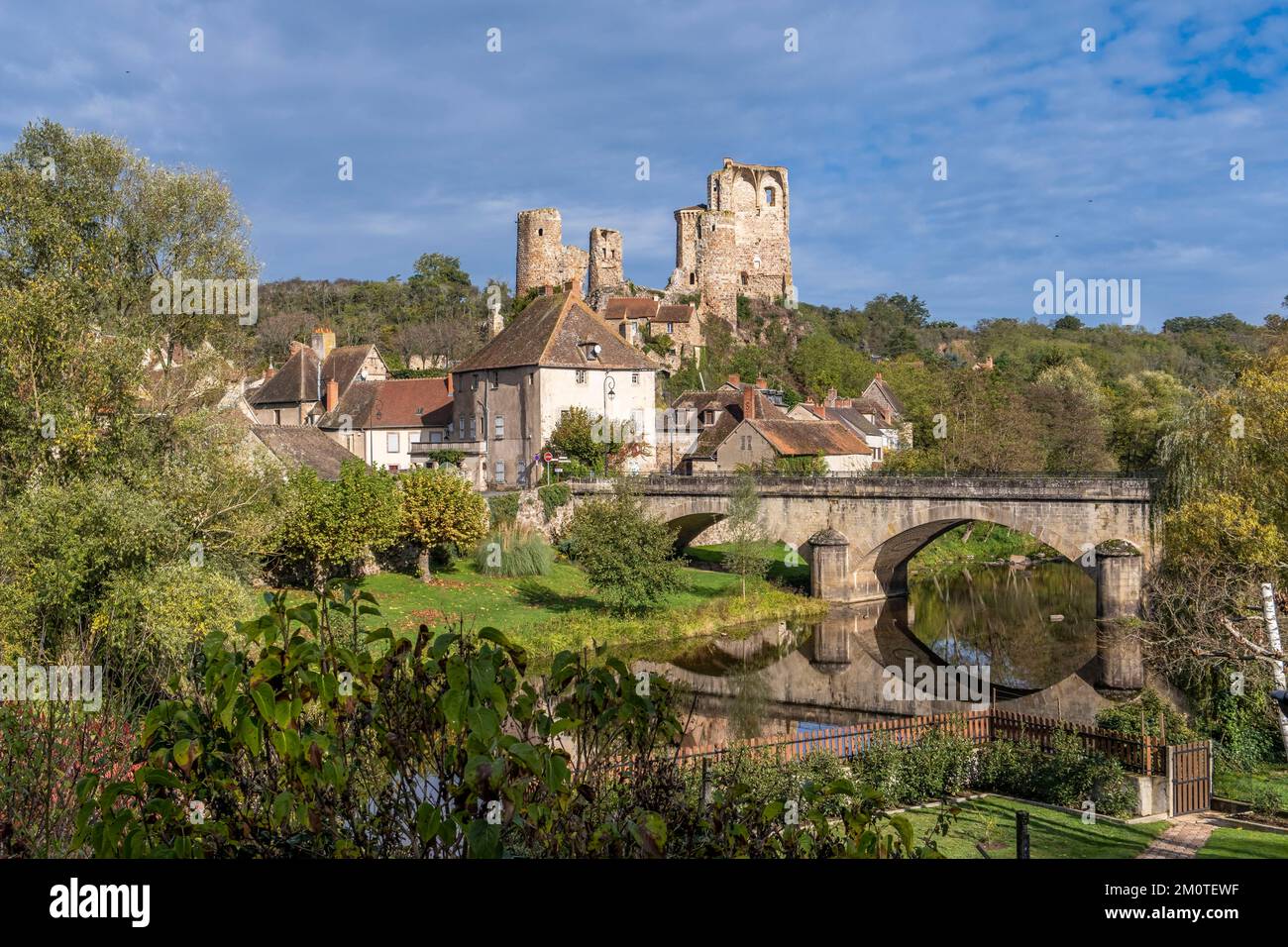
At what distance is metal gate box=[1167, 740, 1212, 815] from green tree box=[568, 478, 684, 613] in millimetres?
19567

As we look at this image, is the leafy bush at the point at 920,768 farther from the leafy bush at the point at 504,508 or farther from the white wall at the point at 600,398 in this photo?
the white wall at the point at 600,398

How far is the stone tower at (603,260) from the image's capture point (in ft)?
286

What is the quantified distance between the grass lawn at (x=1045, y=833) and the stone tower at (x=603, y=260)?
245 feet

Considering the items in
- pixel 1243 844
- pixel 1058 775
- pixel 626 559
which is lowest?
pixel 1243 844

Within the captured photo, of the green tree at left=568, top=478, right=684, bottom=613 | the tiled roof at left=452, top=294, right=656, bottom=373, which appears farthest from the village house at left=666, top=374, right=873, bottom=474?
the green tree at left=568, top=478, right=684, bottom=613

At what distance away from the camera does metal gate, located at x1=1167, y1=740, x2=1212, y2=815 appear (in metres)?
15.7

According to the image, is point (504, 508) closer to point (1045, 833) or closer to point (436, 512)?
point (436, 512)

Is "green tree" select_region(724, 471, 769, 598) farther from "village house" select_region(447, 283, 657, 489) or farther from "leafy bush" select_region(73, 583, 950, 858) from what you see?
"leafy bush" select_region(73, 583, 950, 858)

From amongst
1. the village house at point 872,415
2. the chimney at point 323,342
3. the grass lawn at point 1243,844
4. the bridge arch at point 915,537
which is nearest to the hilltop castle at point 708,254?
the village house at point 872,415

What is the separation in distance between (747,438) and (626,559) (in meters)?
23.2

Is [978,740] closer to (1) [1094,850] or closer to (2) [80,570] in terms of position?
(1) [1094,850]

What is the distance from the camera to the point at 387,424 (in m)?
57.0

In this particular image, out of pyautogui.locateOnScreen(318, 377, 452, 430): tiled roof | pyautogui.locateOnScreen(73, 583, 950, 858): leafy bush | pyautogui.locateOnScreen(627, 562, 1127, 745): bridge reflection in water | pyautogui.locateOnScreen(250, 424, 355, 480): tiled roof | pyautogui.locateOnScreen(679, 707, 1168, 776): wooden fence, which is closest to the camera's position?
pyautogui.locateOnScreen(73, 583, 950, 858): leafy bush

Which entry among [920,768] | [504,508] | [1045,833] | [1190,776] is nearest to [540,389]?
[504,508]
